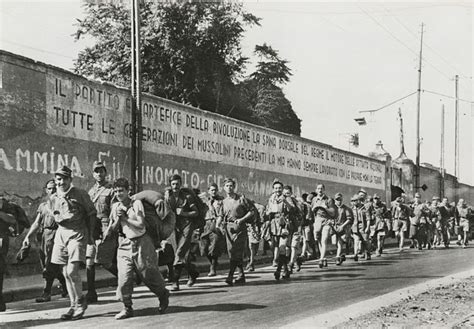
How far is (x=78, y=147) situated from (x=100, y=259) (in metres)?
5.65

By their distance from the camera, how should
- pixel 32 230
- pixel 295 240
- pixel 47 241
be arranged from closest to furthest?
pixel 32 230 < pixel 47 241 < pixel 295 240

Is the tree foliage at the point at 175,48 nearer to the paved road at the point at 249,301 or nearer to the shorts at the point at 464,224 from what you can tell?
the shorts at the point at 464,224

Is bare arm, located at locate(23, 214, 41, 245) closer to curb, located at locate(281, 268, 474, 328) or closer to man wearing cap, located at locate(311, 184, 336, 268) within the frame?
curb, located at locate(281, 268, 474, 328)

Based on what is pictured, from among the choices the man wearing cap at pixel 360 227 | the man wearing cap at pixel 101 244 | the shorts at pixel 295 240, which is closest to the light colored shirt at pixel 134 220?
the man wearing cap at pixel 101 244

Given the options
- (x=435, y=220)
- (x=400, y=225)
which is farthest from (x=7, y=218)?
(x=435, y=220)

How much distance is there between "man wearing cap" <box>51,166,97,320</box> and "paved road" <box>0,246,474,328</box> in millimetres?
284

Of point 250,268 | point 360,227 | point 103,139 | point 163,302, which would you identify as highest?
point 103,139

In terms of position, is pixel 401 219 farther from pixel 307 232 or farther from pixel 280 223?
pixel 280 223

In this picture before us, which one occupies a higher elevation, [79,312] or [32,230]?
[32,230]

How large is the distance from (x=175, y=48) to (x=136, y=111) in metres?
20.1

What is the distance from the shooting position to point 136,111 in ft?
55.4

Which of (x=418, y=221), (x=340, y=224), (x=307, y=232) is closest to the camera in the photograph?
(x=340, y=224)

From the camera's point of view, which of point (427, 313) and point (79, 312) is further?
point (427, 313)

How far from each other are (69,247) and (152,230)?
1.01m
